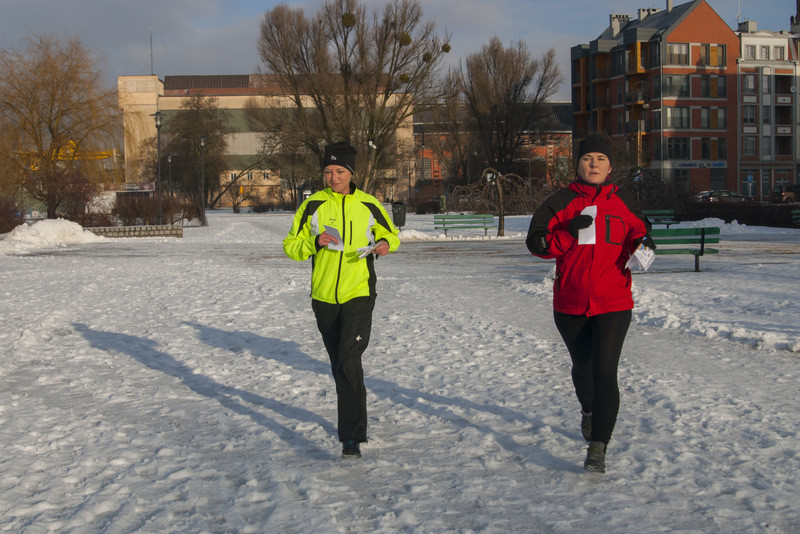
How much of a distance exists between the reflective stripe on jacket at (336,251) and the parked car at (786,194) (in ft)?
170

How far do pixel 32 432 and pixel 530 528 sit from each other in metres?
3.31

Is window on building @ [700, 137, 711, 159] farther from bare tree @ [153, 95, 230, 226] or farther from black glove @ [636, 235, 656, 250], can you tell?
black glove @ [636, 235, 656, 250]

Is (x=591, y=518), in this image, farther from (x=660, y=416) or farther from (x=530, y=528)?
(x=660, y=416)

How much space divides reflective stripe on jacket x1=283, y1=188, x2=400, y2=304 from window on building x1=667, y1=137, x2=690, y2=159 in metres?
66.2

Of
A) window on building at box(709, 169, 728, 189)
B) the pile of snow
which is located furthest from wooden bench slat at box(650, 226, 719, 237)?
window on building at box(709, 169, 728, 189)

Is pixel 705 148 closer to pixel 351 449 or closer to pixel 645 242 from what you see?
pixel 645 242

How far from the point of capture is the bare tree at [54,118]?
3197 cm

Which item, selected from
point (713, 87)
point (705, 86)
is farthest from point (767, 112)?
point (705, 86)

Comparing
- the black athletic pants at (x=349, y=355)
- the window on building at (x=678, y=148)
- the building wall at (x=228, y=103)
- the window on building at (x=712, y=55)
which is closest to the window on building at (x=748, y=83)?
the window on building at (x=712, y=55)

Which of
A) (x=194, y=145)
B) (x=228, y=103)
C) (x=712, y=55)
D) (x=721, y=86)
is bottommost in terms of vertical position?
(x=194, y=145)

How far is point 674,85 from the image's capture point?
66.6m

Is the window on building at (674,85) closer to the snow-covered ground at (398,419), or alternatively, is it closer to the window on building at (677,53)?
the window on building at (677,53)

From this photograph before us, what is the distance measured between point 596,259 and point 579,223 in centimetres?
22

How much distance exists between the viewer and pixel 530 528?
3588 millimetres
